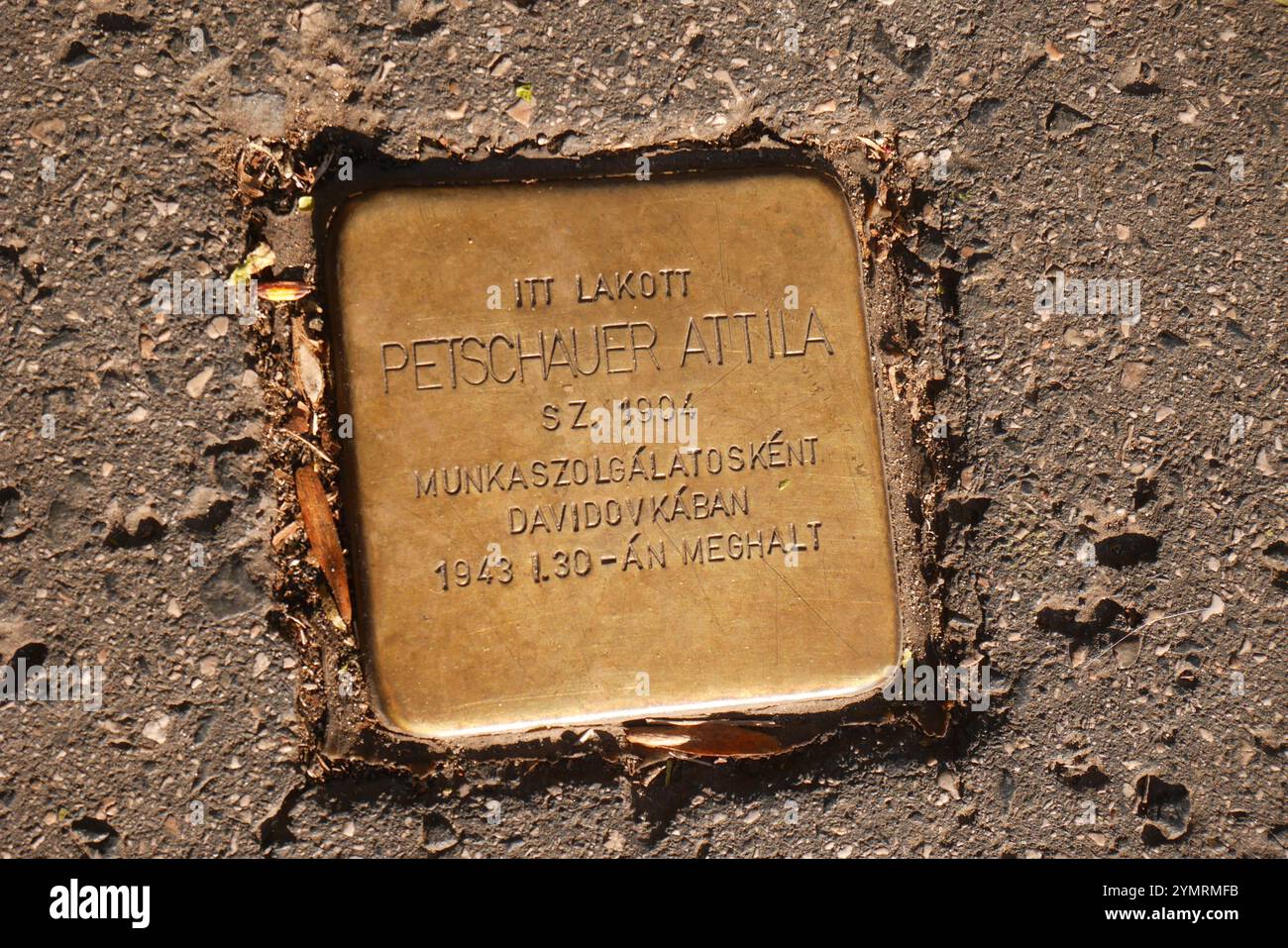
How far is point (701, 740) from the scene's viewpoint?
6.09ft

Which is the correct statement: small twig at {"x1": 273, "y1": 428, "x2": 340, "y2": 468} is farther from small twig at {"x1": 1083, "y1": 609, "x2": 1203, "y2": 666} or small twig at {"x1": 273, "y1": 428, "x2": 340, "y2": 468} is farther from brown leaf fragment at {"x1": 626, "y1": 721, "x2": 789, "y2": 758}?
small twig at {"x1": 1083, "y1": 609, "x2": 1203, "y2": 666}

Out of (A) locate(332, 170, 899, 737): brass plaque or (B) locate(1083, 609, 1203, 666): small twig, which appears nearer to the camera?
(A) locate(332, 170, 899, 737): brass plaque

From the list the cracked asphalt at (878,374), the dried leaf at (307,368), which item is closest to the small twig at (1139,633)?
the cracked asphalt at (878,374)

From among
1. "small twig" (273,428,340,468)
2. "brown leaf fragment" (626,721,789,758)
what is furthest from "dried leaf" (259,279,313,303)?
"brown leaf fragment" (626,721,789,758)

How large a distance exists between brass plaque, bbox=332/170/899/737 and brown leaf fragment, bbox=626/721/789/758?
0.08 meters

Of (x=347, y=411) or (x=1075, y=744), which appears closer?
(x=347, y=411)

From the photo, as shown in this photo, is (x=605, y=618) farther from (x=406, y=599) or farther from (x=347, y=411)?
(x=347, y=411)

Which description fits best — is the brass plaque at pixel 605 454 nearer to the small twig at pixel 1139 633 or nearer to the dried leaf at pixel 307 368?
the dried leaf at pixel 307 368

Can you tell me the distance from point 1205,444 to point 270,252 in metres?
2.38

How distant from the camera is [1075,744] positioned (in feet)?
6.32

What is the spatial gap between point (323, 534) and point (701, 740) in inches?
40.4

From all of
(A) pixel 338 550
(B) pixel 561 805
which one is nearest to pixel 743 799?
(B) pixel 561 805

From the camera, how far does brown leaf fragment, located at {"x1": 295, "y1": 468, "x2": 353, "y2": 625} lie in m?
1.81

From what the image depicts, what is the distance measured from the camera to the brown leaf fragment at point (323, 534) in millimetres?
1810
